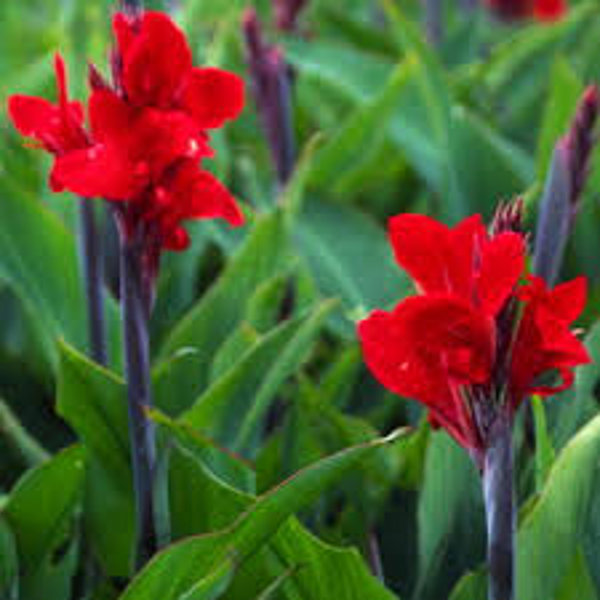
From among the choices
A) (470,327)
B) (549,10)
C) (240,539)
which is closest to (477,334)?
(470,327)

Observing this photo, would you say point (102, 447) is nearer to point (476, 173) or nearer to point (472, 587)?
point (472, 587)

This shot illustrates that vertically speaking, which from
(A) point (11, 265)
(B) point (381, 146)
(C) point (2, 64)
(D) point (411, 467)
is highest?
(C) point (2, 64)

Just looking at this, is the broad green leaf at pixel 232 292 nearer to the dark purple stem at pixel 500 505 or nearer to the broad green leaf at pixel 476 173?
the broad green leaf at pixel 476 173

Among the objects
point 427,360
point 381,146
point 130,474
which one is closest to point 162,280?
point 130,474

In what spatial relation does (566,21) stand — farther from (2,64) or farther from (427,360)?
(427,360)

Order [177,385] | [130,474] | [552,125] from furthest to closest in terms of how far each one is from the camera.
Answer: [552,125], [177,385], [130,474]

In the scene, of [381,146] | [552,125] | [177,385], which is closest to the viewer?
[177,385]

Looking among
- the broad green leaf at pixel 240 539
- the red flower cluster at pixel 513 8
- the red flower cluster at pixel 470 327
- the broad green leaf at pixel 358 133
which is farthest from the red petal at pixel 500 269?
the red flower cluster at pixel 513 8
